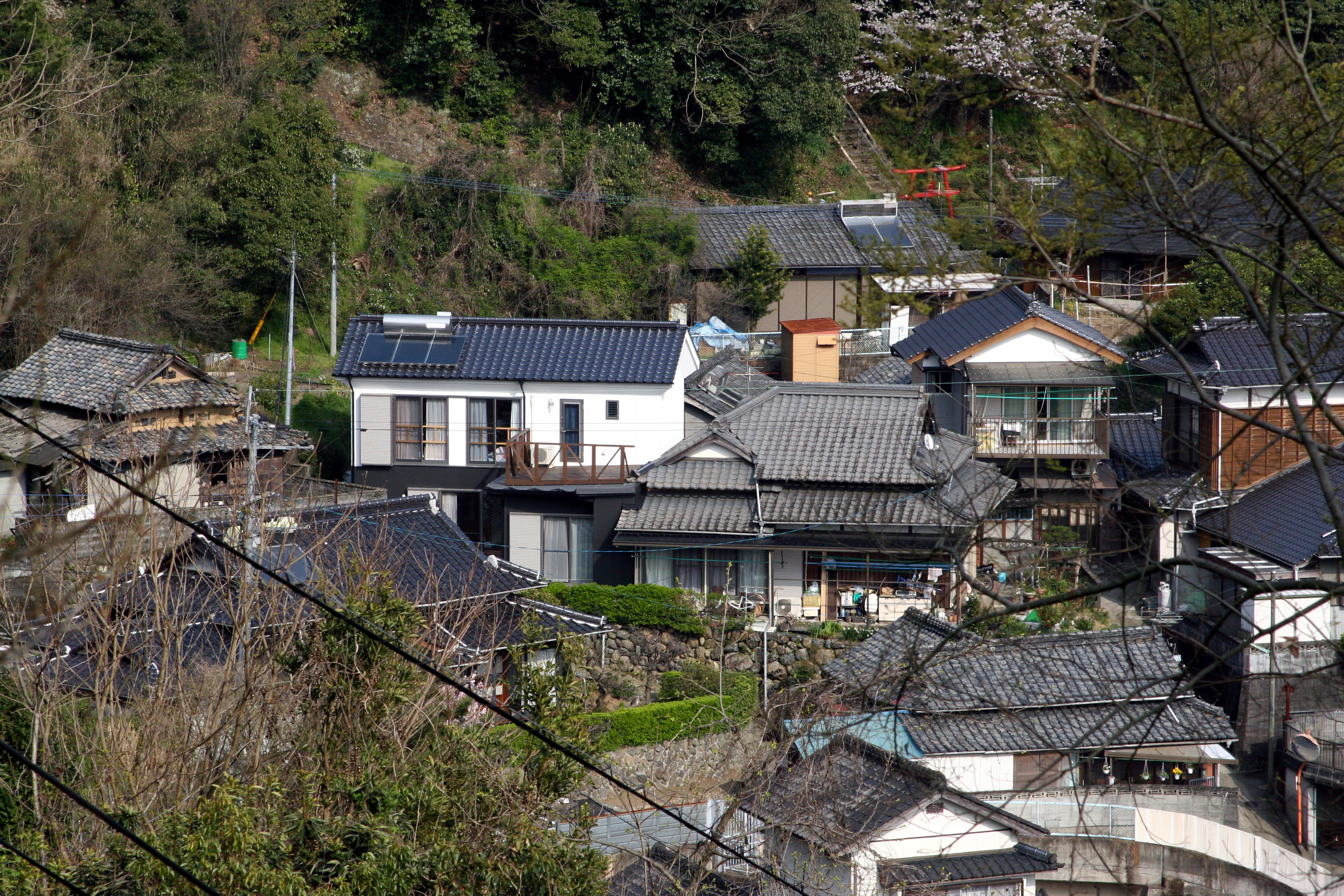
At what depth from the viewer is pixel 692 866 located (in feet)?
30.3

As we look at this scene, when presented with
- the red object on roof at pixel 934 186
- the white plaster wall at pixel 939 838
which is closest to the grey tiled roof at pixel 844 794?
the white plaster wall at pixel 939 838

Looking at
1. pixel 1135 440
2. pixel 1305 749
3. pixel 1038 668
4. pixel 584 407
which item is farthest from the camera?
pixel 1135 440

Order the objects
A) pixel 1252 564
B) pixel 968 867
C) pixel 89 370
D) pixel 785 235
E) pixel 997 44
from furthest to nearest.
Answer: pixel 785 235 → pixel 89 370 → pixel 1252 564 → pixel 968 867 → pixel 997 44

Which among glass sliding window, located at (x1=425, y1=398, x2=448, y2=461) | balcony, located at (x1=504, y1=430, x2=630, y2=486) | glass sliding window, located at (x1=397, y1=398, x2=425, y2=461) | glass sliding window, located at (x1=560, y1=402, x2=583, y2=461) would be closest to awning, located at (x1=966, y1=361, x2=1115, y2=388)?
balcony, located at (x1=504, y1=430, x2=630, y2=486)

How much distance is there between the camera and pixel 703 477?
20.4 m

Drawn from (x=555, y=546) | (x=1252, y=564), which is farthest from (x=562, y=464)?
(x=1252, y=564)

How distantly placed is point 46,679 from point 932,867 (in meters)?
8.29

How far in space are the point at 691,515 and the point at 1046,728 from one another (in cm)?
740

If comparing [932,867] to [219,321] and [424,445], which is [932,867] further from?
[219,321]

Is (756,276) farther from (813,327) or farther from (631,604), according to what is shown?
(631,604)

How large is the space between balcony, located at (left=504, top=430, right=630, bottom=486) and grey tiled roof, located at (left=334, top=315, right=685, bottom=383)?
131 cm

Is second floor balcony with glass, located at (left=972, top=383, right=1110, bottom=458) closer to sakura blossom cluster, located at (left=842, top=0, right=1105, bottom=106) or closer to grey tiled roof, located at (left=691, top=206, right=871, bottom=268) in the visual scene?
grey tiled roof, located at (left=691, top=206, right=871, bottom=268)

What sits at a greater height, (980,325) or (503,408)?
(980,325)

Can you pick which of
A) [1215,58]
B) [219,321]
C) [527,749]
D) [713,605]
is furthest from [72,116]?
[1215,58]
